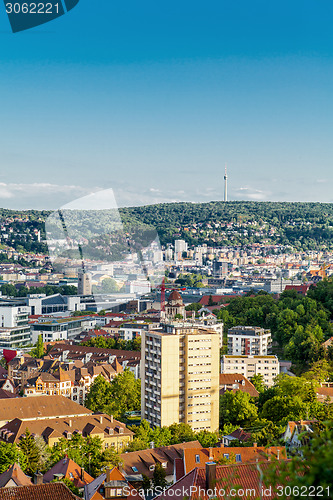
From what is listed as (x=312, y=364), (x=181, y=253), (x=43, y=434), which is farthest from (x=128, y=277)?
(x=181, y=253)

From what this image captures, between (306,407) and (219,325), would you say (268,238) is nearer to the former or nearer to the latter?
(219,325)

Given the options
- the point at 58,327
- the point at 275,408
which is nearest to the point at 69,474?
the point at 275,408

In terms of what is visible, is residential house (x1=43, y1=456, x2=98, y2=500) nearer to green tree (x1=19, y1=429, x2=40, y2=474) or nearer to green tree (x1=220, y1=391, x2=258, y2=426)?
green tree (x1=19, y1=429, x2=40, y2=474)

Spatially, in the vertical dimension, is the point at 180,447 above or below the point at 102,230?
below

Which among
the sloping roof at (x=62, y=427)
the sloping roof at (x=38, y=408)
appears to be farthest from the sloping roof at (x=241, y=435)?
the sloping roof at (x=38, y=408)

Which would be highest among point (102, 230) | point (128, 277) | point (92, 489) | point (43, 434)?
point (102, 230)

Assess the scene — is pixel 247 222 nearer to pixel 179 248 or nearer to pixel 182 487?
pixel 179 248
